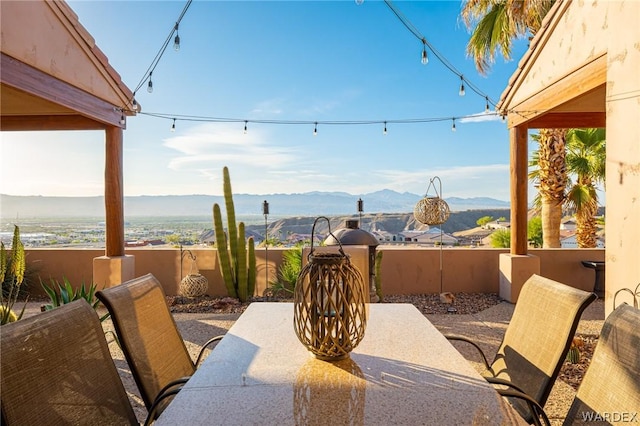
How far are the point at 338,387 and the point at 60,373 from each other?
85cm

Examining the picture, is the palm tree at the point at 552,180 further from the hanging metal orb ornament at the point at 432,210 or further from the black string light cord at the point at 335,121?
the hanging metal orb ornament at the point at 432,210

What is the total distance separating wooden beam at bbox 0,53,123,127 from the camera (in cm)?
339

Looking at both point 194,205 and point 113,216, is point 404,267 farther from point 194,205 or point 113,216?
point 194,205

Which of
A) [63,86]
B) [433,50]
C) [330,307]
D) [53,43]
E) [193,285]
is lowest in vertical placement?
[193,285]

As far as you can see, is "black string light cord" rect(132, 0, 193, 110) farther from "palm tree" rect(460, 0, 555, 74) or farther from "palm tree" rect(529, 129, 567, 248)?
"palm tree" rect(529, 129, 567, 248)

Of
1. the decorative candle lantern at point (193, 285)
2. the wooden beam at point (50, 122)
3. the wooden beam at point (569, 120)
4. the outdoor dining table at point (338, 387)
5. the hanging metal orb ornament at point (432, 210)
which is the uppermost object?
the wooden beam at point (569, 120)

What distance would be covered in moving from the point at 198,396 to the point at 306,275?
20.9 inches

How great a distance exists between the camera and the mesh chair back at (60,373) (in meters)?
1.12

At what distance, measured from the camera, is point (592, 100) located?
14.7 ft

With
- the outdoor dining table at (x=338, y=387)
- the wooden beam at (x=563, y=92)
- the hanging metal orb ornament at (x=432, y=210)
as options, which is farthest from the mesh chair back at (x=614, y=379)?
the hanging metal orb ornament at (x=432, y=210)

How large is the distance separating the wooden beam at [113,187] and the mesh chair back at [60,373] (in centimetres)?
431

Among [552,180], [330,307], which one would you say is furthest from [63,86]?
[552,180]

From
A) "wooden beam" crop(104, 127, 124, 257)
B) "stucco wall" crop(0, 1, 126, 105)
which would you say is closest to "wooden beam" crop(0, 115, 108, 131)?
"wooden beam" crop(104, 127, 124, 257)

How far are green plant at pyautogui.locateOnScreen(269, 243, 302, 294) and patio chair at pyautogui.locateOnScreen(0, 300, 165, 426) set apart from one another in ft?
13.9
